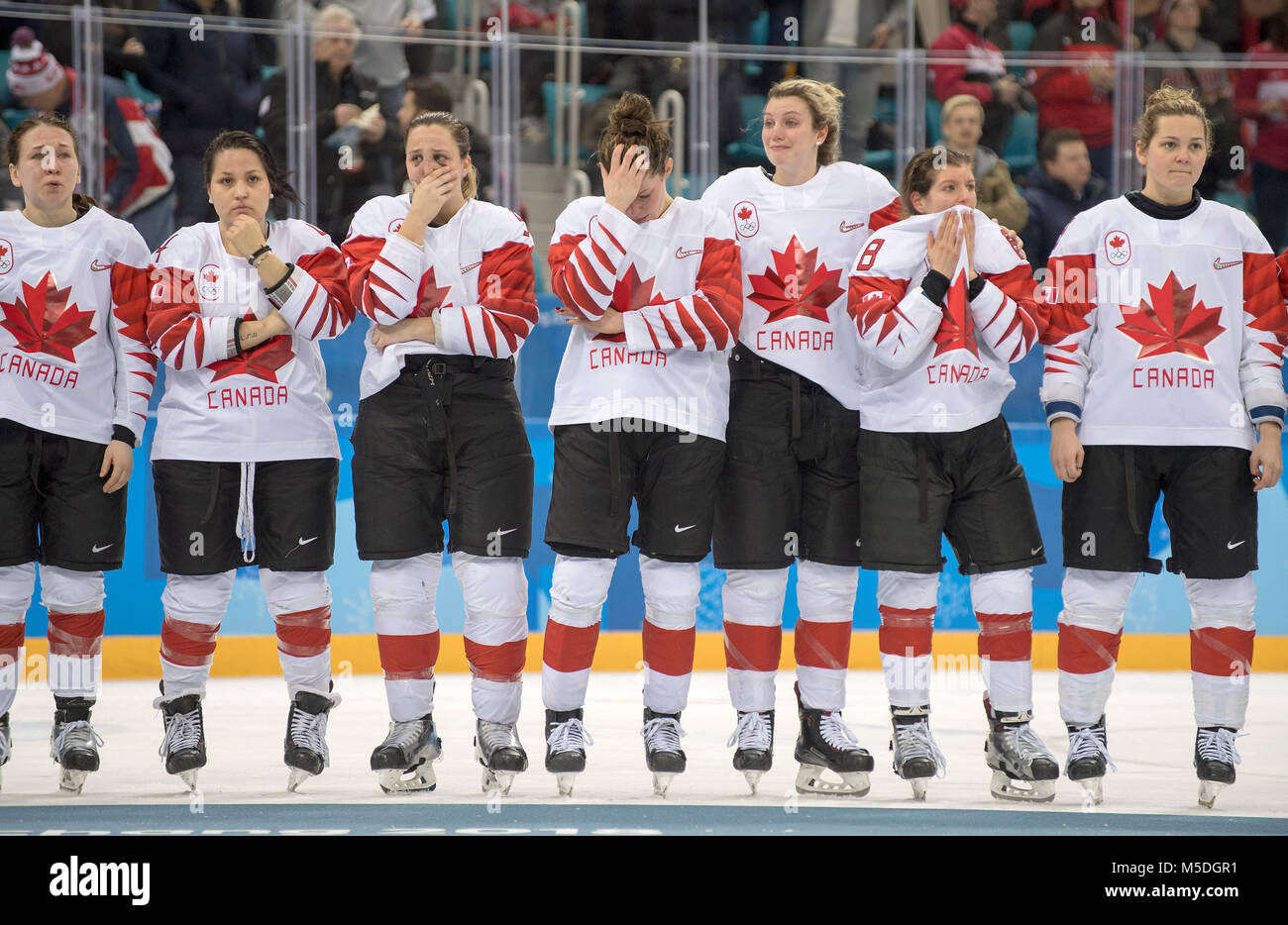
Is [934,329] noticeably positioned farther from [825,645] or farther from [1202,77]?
[1202,77]

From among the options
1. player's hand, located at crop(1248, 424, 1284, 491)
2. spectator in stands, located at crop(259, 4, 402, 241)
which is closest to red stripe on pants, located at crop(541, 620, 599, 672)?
player's hand, located at crop(1248, 424, 1284, 491)

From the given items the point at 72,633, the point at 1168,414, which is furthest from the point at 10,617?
the point at 1168,414

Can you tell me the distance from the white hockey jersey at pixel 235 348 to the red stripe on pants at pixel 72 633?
48 centimetres

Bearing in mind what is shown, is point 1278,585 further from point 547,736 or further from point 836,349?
point 547,736

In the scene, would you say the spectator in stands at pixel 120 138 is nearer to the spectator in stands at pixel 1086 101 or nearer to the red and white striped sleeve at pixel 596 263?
the red and white striped sleeve at pixel 596 263

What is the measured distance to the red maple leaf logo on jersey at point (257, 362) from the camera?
12.6 ft

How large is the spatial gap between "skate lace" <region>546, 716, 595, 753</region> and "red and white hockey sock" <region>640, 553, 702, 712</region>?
0.58 ft

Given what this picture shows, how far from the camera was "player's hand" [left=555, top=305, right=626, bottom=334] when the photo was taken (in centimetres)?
373

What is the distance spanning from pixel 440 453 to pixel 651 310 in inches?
24.3

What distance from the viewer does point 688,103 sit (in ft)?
23.2

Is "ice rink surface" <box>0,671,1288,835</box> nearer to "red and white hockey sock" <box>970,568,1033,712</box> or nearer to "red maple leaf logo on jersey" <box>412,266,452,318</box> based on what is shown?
"red and white hockey sock" <box>970,568,1033,712</box>

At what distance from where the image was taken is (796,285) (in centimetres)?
→ 392

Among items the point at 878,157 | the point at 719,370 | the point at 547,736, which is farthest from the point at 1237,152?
the point at 547,736

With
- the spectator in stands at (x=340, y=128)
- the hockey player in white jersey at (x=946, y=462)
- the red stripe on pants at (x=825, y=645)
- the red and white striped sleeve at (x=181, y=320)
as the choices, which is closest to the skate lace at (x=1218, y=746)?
the hockey player in white jersey at (x=946, y=462)
